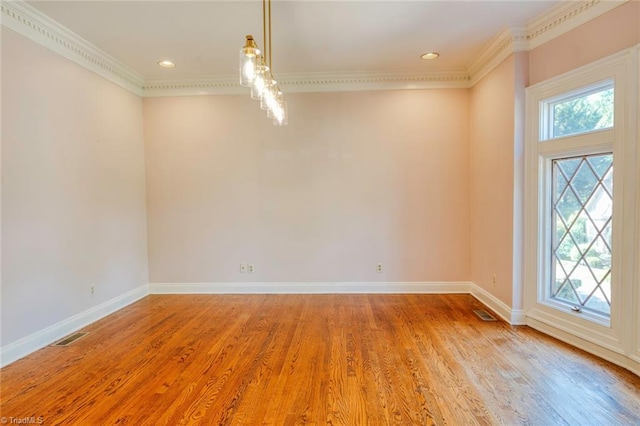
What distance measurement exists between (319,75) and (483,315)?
356 cm

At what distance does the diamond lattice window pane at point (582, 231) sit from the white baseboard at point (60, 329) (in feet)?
15.7

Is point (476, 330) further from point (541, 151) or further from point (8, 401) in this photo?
point (8, 401)

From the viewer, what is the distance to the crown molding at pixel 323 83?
409cm

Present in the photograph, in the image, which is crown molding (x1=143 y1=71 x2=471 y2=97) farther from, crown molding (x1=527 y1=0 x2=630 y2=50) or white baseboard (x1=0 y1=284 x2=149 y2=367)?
white baseboard (x1=0 y1=284 x2=149 y2=367)

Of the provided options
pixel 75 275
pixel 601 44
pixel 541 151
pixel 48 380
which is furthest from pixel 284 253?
pixel 601 44

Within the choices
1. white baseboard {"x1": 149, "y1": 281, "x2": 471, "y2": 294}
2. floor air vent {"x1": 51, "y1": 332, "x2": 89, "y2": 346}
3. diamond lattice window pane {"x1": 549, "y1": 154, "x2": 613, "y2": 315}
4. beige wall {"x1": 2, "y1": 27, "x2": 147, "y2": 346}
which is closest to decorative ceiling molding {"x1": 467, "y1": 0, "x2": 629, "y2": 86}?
diamond lattice window pane {"x1": 549, "y1": 154, "x2": 613, "y2": 315}

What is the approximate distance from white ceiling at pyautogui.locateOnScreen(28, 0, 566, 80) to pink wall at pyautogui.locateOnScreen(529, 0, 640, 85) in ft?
1.12

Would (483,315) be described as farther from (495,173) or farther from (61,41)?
(61,41)

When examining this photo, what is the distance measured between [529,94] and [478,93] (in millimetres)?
915

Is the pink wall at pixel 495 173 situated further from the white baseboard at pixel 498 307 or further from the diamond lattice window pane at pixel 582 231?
the diamond lattice window pane at pixel 582 231

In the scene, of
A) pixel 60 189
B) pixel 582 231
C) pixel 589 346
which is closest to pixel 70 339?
pixel 60 189

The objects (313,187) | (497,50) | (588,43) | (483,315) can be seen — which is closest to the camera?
(588,43)

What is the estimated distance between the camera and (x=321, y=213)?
427 cm

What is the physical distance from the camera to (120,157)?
152 inches
